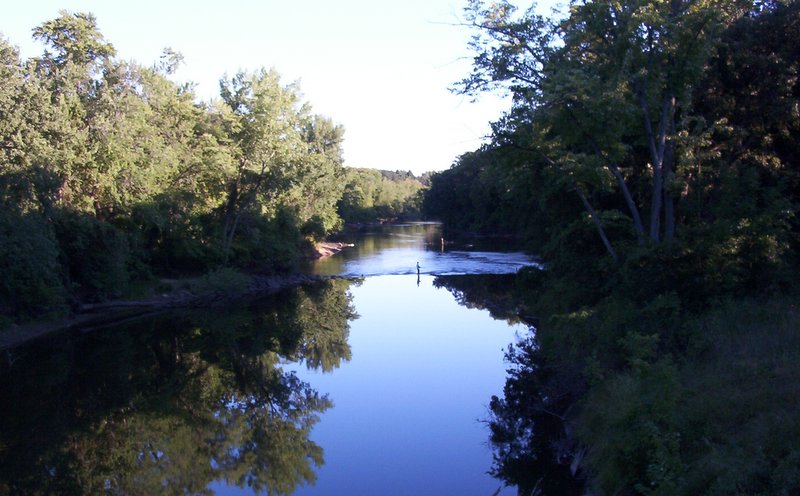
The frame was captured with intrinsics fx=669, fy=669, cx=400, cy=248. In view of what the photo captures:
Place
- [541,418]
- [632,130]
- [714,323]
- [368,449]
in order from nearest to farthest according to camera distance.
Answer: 1. [714,323]
2. [368,449]
3. [541,418]
4. [632,130]

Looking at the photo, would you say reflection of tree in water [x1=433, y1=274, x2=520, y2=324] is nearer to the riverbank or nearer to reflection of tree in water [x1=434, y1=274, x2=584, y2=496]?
reflection of tree in water [x1=434, y1=274, x2=584, y2=496]

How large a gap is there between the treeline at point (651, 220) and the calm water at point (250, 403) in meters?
1.60

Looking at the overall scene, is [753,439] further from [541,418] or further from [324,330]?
[324,330]

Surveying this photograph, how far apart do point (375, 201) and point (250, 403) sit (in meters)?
120

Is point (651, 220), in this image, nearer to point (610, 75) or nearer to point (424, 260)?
point (610, 75)

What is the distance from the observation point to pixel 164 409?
54.4 ft

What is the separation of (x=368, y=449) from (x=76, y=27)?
27.0 meters

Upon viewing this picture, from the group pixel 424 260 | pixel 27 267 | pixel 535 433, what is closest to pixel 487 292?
pixel 424 260

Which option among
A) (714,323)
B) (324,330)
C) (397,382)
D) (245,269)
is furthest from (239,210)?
(714,323)

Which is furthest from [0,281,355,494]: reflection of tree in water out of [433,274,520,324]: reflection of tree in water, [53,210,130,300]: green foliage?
[433,274,520,324]: reflection of tree in water

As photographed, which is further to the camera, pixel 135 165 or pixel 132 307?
pixel 135 165

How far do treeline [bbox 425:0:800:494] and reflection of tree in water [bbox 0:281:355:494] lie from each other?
16.6 feet

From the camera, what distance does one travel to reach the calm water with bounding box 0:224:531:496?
12281 mm

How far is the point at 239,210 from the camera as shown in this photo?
4172 cm
